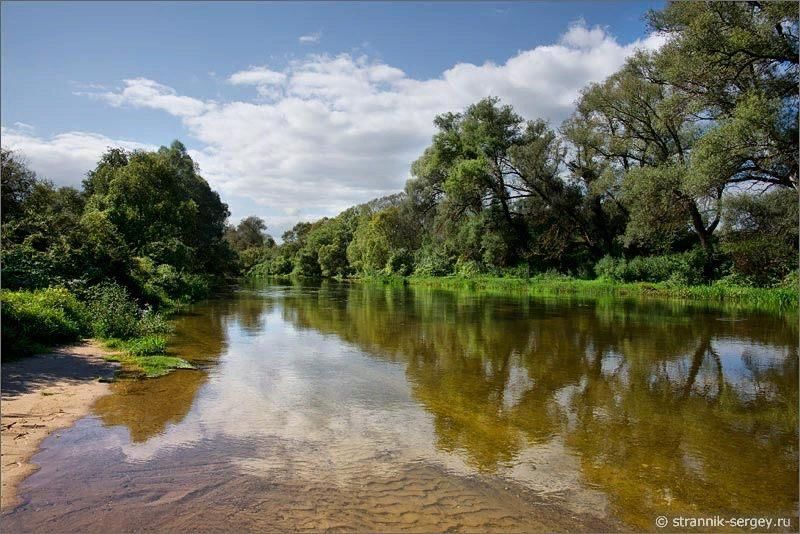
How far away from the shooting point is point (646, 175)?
32594 millimetres

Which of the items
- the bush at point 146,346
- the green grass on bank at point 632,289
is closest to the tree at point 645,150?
the green grass on bank at point 632,289

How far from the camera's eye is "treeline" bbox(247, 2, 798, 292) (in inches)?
968

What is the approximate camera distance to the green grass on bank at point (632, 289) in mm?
27734

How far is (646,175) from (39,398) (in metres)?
33.2

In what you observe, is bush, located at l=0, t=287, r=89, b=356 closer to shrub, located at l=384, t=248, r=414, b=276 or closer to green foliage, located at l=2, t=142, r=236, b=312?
green foliage, located at l=2, t=142, r=236, b=312

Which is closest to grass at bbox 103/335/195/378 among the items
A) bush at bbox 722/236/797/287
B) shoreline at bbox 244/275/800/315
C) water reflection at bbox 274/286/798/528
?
water reflection at bbox 274/286/798/528

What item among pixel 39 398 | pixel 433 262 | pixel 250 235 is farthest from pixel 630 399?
pixel 250 235

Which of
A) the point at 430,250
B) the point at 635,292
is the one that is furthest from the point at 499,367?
the point at 430,250

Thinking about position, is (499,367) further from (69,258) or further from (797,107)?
(797,107)

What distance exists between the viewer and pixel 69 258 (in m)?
17.8

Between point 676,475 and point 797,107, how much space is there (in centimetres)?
2697

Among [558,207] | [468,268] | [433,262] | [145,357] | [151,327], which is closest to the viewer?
[145,357]

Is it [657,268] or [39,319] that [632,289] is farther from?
[39,319]

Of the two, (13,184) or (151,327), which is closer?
(151,327)
